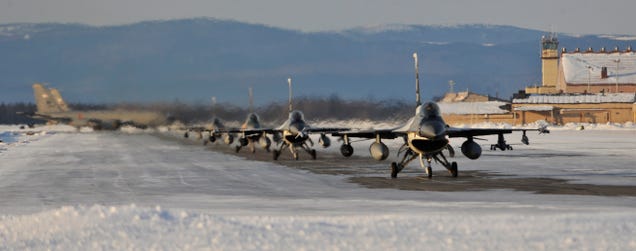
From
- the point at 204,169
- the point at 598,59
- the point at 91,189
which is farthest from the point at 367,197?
the point at 598,59

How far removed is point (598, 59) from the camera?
6939 inches

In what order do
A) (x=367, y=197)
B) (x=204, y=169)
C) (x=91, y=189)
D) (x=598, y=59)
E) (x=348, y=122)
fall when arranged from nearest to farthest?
(x=367, y=197) < (x=91, y=189) < (x=204, y=169) < (x=348, y=122) < (x=598, y=59)

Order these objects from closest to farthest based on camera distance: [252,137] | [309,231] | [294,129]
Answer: [309,231] < [294,129] < [252,137]

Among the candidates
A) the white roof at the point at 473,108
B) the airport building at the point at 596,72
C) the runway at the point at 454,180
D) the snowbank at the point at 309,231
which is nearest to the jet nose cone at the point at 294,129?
the runway at the point at 454,180

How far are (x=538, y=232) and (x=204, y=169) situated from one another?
1079 inches

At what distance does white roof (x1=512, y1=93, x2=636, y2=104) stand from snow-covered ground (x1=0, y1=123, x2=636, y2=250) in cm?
10605

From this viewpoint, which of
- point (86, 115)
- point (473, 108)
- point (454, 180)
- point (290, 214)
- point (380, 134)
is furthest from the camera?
point (473, 108)

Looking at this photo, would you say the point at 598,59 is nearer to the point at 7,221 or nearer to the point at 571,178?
the point at 571,178

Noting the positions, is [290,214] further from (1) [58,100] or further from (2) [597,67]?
(2) [597,67]

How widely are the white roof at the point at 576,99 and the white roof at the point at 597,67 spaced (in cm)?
2559

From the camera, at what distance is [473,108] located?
15350 centimetres

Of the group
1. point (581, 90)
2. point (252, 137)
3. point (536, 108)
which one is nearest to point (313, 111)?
point (252, 137)

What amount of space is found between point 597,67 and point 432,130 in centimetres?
14974

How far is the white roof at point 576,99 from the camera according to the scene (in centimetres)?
14238
